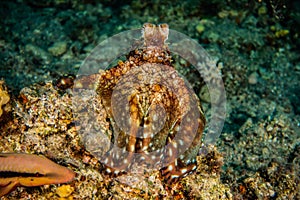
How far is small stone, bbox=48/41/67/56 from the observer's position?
19.5 feet

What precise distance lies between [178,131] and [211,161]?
537 mm

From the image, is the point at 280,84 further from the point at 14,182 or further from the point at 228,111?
the point at 14,182

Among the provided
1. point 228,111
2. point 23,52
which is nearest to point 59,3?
point 23,52

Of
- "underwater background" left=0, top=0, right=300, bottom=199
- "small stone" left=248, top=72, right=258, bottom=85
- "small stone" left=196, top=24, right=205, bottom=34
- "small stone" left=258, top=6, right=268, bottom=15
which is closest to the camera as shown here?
"underwater background" left=0, top=0, right=300, bottom=199

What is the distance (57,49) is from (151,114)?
358cm

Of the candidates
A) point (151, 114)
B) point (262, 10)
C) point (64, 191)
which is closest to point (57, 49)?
point (151, 114)

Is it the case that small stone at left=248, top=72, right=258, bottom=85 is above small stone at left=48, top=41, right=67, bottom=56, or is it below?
below

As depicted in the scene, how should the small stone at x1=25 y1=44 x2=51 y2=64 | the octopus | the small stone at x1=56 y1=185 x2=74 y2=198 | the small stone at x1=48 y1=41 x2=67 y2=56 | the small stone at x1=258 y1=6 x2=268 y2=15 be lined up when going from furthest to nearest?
the small stone at x1=258 y1=6 x2=268 y2=15 → the small stone at x1=48 y1=41 x2=67 y2=56 → the small stone at x1=25 y1=44 x2=51 y2=64 → the octopus → the small stone at x1=56 y1=185 x2=74 y2=198

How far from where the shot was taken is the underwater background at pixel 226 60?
12.3 ft

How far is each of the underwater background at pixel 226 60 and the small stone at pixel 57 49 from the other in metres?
0.02

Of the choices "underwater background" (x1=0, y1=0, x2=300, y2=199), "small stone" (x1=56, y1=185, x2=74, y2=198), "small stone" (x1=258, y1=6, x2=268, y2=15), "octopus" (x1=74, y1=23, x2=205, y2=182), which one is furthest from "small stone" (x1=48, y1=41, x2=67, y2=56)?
"small stone" (x1=258, y1=6, x2=268, y2=15)

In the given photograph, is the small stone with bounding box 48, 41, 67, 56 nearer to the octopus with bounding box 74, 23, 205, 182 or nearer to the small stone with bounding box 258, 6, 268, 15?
the octopus with bounding box 74, 23, 205, 182

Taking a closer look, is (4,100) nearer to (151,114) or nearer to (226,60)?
(151,114)

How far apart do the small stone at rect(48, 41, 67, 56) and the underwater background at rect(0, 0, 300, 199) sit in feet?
0.06
